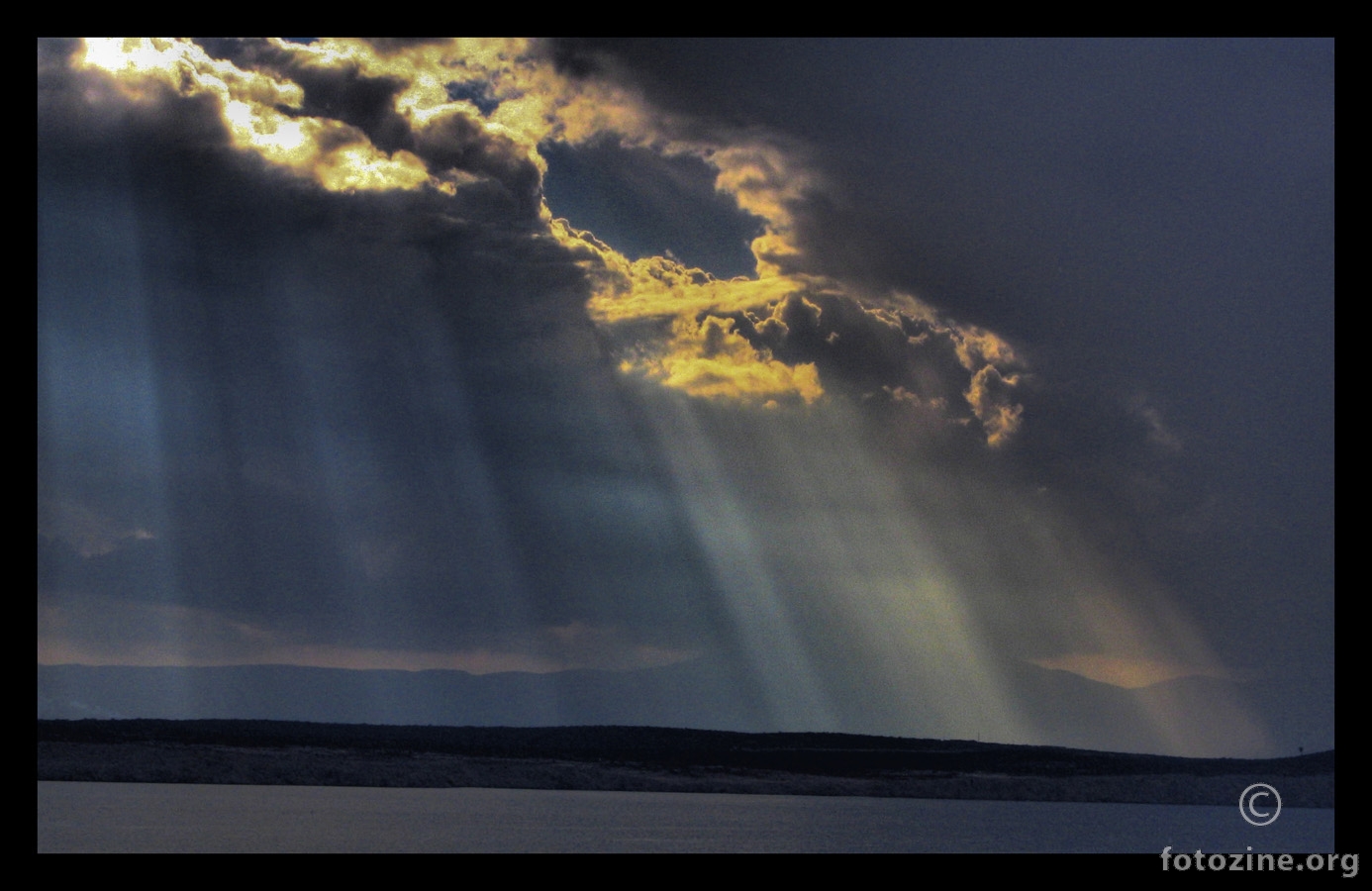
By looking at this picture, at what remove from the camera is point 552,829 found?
7912 centimetres

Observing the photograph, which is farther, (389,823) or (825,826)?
(825,826)

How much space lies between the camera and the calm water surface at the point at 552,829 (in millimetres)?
63344

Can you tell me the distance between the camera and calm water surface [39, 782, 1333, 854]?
208 feet

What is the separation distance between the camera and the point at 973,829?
95938 mm

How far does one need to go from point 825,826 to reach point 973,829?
459 inches
